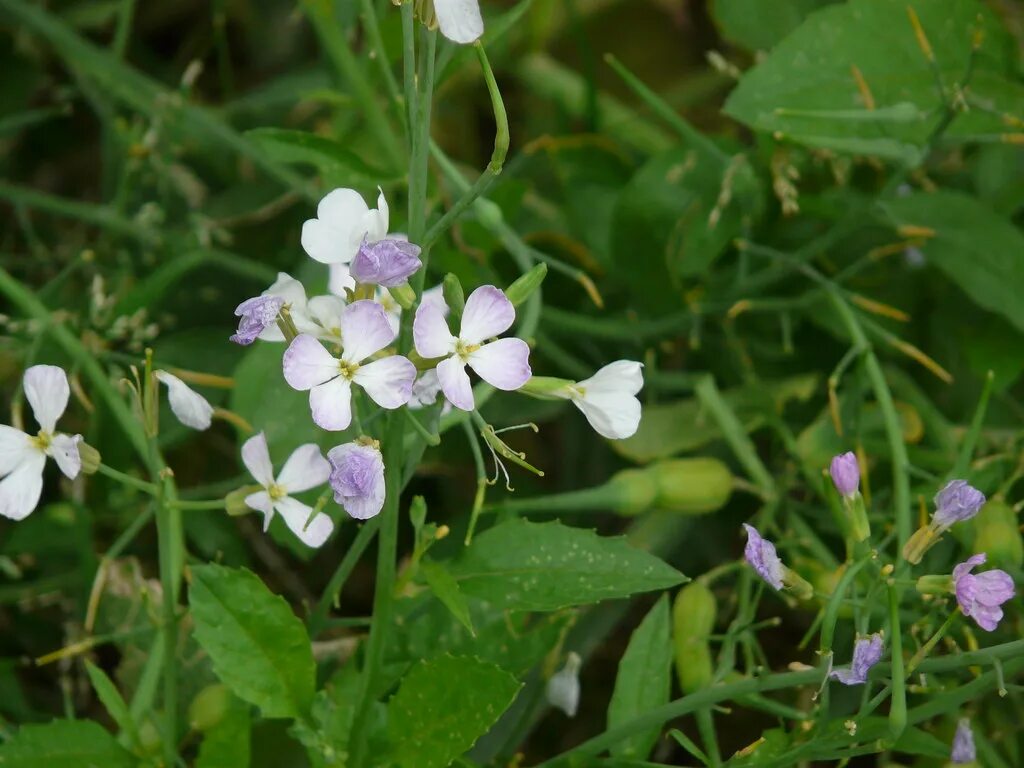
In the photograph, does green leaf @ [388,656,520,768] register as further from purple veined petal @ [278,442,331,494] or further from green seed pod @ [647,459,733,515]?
green seed pod @ [647,459,733,515]

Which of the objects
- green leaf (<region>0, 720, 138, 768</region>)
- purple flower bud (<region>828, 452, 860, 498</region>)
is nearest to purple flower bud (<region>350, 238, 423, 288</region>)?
purple flower bud (<region>828, 452, 860, 498</region>)

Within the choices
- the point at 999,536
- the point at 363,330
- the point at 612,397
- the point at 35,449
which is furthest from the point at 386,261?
the point at 999,536

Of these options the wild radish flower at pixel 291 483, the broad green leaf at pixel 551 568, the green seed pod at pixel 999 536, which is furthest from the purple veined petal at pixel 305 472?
the green seed pod at pixel 999 536

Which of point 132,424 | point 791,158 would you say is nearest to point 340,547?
point 132,424

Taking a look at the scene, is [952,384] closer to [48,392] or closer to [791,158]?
[791,158]

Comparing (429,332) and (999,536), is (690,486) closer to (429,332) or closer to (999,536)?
(999,536)

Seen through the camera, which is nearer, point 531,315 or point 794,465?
point 531,315
